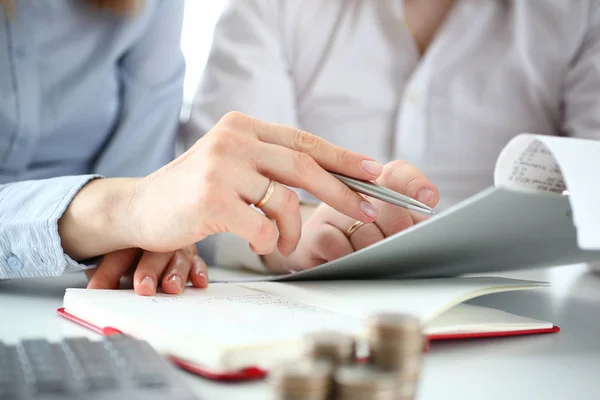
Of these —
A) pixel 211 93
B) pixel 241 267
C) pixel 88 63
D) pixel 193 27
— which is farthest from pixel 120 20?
pixel 193 27

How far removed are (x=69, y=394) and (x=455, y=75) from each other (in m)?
1.16

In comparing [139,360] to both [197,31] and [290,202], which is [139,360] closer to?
[290,202]

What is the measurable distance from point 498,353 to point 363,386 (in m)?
0.25

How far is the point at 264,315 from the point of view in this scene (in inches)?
19.0

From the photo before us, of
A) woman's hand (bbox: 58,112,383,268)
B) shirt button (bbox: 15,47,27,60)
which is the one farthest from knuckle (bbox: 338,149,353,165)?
shirt button (bbox: 15,47,27,60)

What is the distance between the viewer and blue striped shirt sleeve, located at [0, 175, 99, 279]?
26.1 inches

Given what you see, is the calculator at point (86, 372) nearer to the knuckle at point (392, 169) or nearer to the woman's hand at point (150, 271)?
the woman's hand at point (150, 271)

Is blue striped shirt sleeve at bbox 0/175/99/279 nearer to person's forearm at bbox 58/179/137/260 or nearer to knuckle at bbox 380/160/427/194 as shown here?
person's forearm at bbox 58/179/137/260

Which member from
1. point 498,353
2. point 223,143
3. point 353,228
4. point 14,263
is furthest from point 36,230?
point 498,353

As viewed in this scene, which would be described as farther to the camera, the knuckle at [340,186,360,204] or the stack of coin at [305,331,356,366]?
the knuckle at [340,186,360,204]

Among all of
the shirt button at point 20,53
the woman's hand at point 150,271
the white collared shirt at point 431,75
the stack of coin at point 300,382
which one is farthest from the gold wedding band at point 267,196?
the white collared shirt at point 431,75

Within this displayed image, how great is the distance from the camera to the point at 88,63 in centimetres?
103

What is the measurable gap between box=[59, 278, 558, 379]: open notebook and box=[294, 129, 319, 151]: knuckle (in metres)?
0.13

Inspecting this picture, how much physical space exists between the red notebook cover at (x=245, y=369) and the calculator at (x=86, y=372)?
0.03 m
